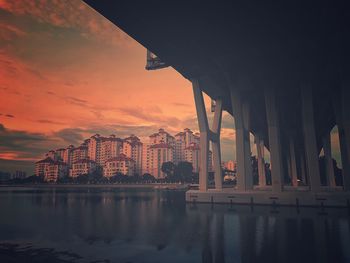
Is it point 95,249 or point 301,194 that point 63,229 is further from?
point 301,194

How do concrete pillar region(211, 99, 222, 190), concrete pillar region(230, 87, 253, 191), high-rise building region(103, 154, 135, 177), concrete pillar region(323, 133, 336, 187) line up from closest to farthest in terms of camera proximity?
concrete pillar region(230, 87, 253, 191) → concrete pillar region(211, 99, 222, 190) → concrete pillar region(323, 133, 336, 187) → high-rise building region(103, 154, 135, 177)

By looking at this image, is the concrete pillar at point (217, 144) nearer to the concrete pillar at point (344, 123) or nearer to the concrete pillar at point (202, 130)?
the concrete pillar at point (202, 130)

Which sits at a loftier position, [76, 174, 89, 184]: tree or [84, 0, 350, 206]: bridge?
[84, 0, 350, 206]: bridge

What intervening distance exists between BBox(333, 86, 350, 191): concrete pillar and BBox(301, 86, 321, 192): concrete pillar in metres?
3.85

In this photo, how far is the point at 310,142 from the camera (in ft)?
117

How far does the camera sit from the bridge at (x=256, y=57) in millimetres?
26625

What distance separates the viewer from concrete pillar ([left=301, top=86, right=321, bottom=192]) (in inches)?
1358

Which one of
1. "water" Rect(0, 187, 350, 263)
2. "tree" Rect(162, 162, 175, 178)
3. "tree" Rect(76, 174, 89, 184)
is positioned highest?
"tree" Rect(162, 162, 175, 178)

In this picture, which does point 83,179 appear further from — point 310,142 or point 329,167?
point 310,142

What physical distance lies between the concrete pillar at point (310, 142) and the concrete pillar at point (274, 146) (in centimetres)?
328

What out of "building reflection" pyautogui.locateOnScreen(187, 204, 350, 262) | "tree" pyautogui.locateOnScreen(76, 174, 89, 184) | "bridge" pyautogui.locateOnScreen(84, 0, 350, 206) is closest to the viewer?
"building reflection" pyautogui.locateOnScreen(187, 204, 350, 262)

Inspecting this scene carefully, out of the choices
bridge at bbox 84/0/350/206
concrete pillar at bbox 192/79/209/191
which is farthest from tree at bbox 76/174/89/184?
concrete pillar at bbox 192/79/209/191

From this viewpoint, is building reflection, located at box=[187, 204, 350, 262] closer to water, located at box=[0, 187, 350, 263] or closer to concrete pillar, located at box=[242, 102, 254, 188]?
water, located at box=[0, 187, 350, 263]

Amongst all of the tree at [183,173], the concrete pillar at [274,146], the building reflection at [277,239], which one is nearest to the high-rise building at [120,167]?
the tree at [183,173]
